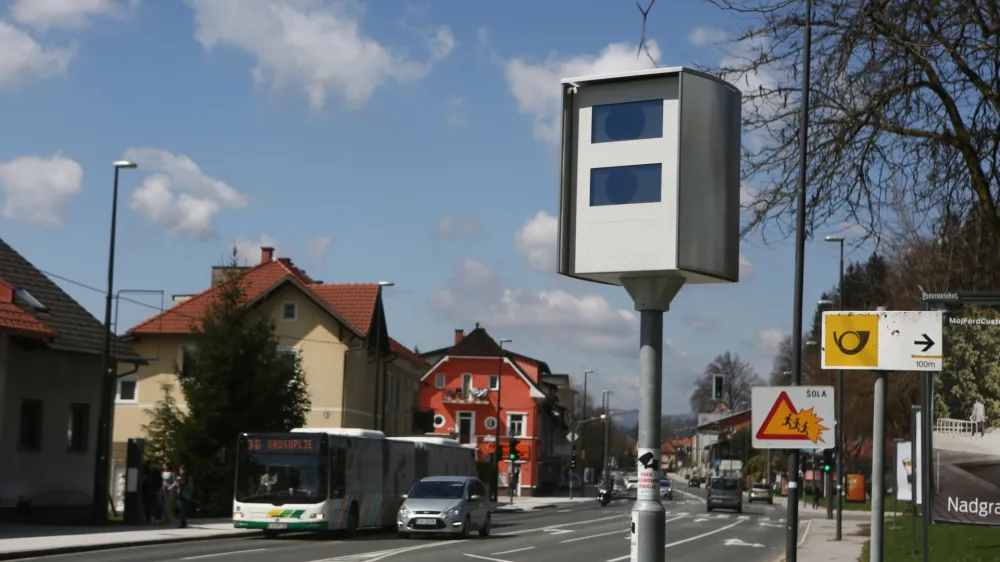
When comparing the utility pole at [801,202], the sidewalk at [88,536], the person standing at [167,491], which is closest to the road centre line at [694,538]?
the sidewalk at [88,536]

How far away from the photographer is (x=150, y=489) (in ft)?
116

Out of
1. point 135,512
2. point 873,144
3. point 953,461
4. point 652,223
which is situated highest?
point 873,144

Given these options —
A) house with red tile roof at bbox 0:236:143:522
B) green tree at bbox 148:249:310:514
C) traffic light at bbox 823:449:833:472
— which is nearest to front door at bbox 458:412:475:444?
traffic light at bbox 823:449:833:472

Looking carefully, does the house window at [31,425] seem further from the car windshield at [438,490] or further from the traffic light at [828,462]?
the traffic light at [828,462]

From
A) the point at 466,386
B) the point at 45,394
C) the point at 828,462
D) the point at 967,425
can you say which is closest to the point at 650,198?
the point at 967,425

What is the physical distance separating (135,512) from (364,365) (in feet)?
99.5

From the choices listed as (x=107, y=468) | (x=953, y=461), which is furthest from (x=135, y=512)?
(x=953, y=461)

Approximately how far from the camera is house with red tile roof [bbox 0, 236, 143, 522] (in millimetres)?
31366

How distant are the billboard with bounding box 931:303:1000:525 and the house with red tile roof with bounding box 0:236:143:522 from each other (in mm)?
22541

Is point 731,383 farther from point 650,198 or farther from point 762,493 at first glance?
point 650,198

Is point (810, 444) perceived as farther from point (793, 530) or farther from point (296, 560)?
point (296, 560)

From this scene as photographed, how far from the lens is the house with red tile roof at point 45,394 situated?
103 ft

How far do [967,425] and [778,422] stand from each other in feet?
8.53

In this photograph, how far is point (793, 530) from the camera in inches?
599
